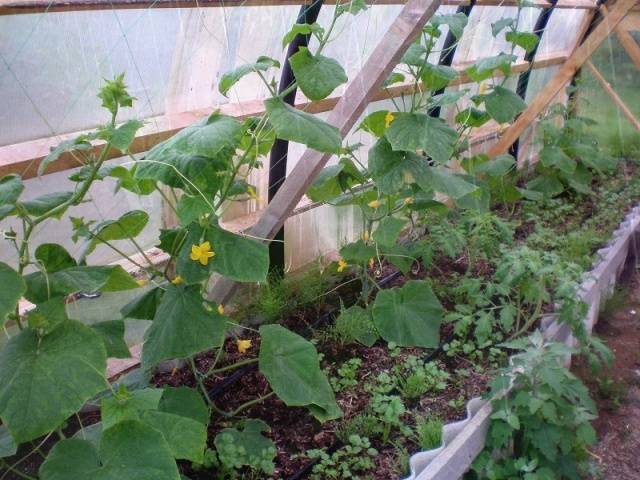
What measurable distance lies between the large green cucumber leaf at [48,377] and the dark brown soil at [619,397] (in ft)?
6.06

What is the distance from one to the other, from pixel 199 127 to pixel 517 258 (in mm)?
1391

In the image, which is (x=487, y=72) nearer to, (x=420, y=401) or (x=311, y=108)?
(x=311, y=108)

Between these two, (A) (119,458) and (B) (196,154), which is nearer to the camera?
(A) (119,458)

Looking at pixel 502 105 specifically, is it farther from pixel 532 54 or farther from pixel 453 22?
pixel 532 54

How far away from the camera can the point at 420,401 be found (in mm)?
2146

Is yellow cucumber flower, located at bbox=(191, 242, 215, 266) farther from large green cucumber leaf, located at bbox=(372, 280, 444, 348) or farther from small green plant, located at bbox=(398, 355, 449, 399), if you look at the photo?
small green plant, located at bbox=(398, 355, 449, 399)

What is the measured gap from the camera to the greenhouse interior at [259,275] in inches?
53.4

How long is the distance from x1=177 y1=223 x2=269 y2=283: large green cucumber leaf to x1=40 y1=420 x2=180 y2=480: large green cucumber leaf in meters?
0.45

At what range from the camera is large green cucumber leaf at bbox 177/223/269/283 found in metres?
1.53

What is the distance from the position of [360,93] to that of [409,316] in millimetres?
789

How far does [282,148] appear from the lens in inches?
99.5

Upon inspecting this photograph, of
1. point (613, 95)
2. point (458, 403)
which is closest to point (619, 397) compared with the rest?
point (458, 403)

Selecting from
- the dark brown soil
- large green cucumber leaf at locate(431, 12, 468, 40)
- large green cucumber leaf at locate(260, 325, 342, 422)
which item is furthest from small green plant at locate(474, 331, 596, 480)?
large green cucumber leaf at locate(431, 12, 468, 40)

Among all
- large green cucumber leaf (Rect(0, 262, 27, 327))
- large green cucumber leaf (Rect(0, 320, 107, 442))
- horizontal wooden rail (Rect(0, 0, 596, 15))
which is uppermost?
horizontal wooden rail (Rect(0, 0, 596, 15))
